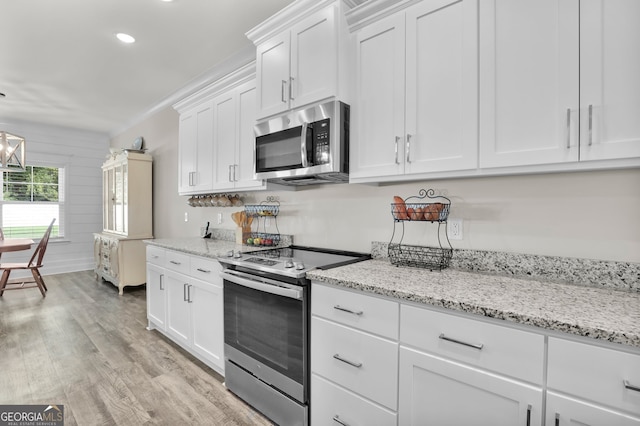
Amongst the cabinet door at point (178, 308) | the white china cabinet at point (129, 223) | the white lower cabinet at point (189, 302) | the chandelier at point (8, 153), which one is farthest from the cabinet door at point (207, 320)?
the chandelier at point (8, 153)

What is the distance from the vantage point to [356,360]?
57.7 inches

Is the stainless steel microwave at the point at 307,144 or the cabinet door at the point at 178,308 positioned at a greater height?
the stainless steel microwave at the point at 307,144

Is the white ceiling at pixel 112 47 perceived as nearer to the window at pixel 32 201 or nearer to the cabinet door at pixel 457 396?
the window at pixel 32 201

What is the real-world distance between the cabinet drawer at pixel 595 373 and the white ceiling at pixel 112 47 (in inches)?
105

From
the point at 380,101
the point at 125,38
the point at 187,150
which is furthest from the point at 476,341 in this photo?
the point at 125,38

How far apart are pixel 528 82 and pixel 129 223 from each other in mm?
5062

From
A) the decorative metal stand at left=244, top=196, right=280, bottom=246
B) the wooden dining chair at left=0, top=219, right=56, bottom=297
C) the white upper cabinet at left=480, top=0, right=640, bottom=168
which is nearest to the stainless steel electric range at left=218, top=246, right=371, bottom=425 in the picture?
the decorative metal stand at left=244, top=196, right=280, bottom=246

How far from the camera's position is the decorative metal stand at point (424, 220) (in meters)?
1.74

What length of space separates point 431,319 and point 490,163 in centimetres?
74

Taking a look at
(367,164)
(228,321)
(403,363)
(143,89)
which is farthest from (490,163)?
(143,89)

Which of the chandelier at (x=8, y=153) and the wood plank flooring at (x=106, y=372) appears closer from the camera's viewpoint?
the wood plank flooring at (x=106, y=372)

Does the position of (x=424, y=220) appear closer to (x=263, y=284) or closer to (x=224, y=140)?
(x=263, y=284)

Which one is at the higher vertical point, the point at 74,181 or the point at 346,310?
the point at 74,181

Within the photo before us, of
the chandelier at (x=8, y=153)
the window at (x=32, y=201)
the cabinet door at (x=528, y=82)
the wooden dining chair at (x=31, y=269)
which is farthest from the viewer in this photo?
the window at (x=32, y=201)
